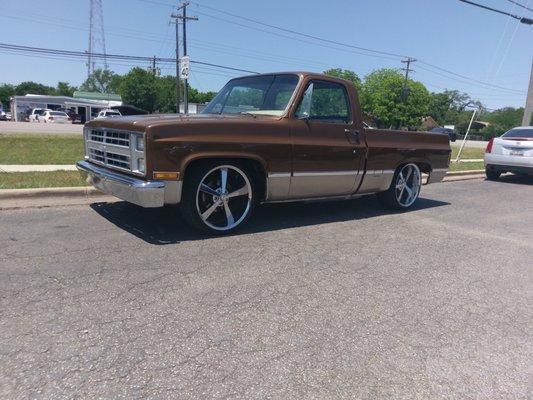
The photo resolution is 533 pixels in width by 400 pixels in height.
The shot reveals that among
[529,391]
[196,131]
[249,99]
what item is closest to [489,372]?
[529,391]

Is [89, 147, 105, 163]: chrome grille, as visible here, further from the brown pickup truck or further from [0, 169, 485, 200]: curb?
[0, 169, 485, 200]: curb

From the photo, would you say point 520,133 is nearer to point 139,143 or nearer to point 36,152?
point 139,143

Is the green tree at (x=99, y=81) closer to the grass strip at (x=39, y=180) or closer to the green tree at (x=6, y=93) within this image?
the green tree at (x=6, y=93)

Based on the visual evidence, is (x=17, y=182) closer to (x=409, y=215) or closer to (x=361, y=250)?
(x=361, y=250)

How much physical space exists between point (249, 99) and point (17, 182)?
368 centimetres

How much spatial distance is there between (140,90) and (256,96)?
67.7 meters

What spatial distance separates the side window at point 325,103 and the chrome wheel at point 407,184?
64.3 inches

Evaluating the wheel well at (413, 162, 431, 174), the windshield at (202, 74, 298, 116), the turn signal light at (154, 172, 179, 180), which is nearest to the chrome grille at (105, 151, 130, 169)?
the turn signal light at (154, 172, 179, 180)

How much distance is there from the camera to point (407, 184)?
7.57 m

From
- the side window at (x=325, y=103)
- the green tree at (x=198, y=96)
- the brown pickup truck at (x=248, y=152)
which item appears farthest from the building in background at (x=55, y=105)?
the side window at (x=325, y=103)

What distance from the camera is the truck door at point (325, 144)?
5.64m

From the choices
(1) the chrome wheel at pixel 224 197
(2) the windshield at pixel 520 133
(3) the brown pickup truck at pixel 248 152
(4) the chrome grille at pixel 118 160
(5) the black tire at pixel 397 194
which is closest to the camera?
(3) the brown pickup truck at pixel 248 152

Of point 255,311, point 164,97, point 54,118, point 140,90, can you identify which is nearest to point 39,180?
point 255,311

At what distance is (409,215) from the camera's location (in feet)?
23.8
